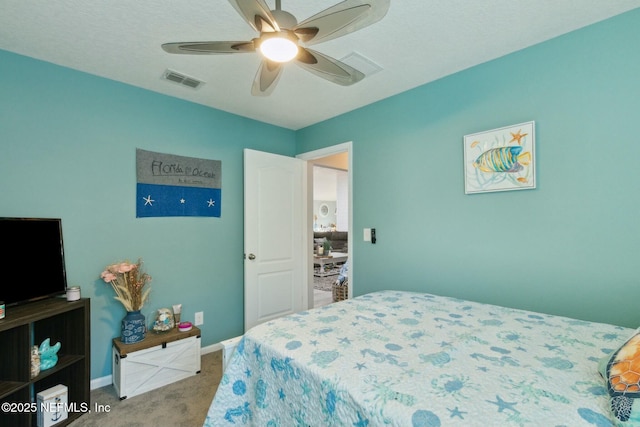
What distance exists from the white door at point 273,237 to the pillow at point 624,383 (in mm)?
2657

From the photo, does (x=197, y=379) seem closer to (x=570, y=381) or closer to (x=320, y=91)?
(x=570, y=381)

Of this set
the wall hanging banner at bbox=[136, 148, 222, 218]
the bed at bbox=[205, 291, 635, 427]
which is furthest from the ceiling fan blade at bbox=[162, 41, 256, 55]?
the wall hanging banner at bbox=[136, 148, 222, 218]

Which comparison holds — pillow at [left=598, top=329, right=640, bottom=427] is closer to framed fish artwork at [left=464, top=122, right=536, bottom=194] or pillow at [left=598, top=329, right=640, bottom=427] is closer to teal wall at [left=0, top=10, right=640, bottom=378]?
teal wall at [left=0, top=10, right=640, bottom=378]

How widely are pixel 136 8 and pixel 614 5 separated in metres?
2.53

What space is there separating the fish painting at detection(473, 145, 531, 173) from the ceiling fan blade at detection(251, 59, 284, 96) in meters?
1.53

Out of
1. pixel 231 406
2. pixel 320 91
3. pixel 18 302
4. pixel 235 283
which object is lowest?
pixel 231 406

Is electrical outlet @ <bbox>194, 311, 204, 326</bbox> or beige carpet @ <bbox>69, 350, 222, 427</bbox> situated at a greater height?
electrical outlet @ <bbox>194, 311, 204, 326</bbox>

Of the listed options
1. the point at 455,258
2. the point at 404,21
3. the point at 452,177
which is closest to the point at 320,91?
the point at 404,21

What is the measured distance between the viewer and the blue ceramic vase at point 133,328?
2244 mm

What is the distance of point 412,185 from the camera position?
2605 mm

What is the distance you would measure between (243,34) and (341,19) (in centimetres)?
89

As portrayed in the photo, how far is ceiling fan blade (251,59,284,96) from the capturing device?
1526 millimetres

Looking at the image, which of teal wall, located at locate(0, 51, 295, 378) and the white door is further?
the white door

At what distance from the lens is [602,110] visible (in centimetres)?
174
